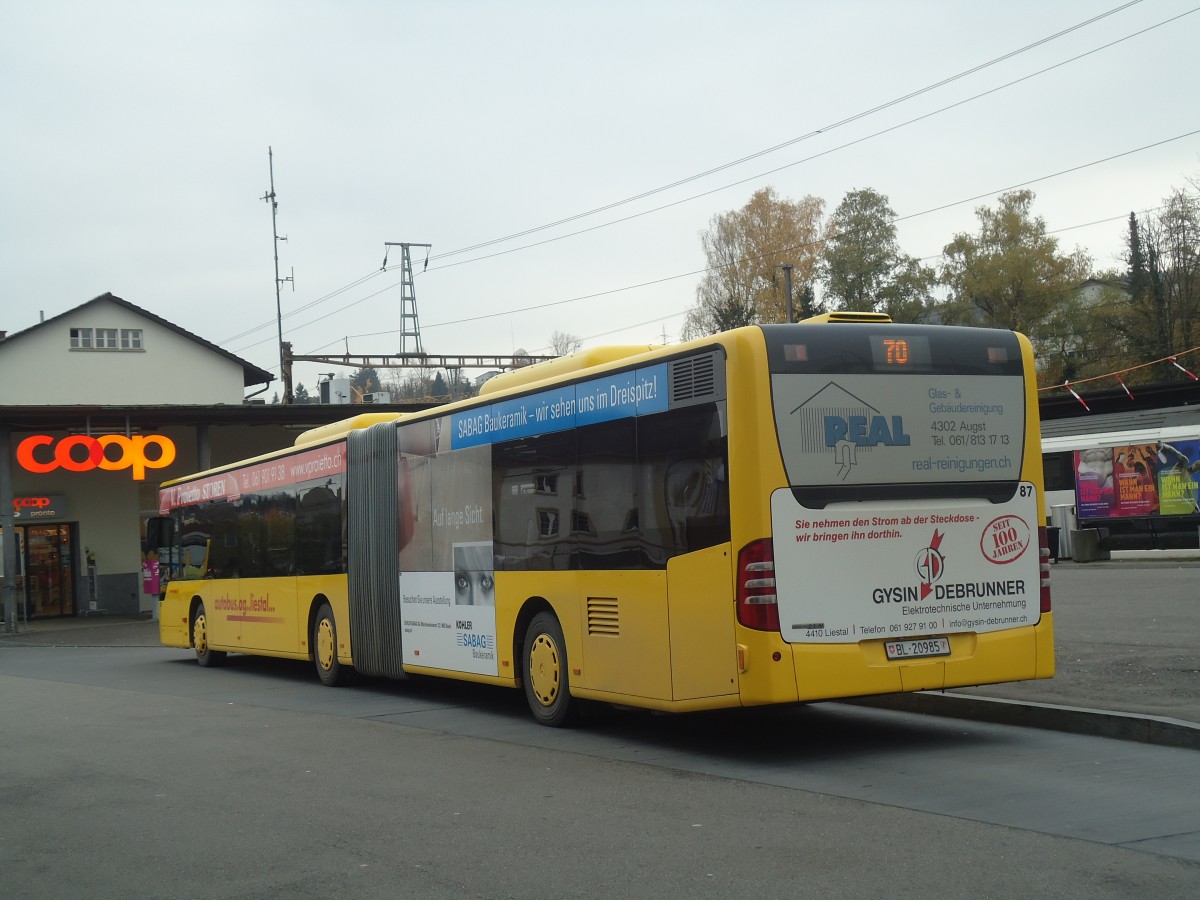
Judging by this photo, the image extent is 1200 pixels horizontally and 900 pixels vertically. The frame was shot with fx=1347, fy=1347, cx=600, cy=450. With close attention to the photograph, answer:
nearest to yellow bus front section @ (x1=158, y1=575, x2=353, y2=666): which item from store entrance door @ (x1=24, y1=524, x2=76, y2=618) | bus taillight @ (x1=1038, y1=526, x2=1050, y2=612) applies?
bus taillight @ (x1=1038, y1=526, x2=1050, y2=612)

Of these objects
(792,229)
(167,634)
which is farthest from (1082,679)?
(792,229)

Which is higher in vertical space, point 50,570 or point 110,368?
point 110,368

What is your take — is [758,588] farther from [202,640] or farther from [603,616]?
[202,640]

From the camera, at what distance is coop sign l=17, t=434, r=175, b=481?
33438 millimetres

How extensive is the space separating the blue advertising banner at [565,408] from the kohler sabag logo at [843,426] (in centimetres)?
125

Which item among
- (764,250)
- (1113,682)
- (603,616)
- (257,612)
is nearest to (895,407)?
(603,616)

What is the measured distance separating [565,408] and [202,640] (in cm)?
1261

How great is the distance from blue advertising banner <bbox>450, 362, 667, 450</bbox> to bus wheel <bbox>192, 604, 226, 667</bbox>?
32.3ft

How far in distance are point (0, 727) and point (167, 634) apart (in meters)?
10.3

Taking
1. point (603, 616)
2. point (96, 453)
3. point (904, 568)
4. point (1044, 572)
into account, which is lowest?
point (603, 616)

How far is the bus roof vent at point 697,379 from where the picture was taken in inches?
373

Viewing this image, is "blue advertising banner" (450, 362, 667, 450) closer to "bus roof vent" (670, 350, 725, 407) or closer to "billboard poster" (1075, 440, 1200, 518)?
"bus roof vent" (670, 350, 725, 407)

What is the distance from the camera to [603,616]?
10789 mm

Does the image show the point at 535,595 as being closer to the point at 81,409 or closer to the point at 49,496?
the point at 81,409
